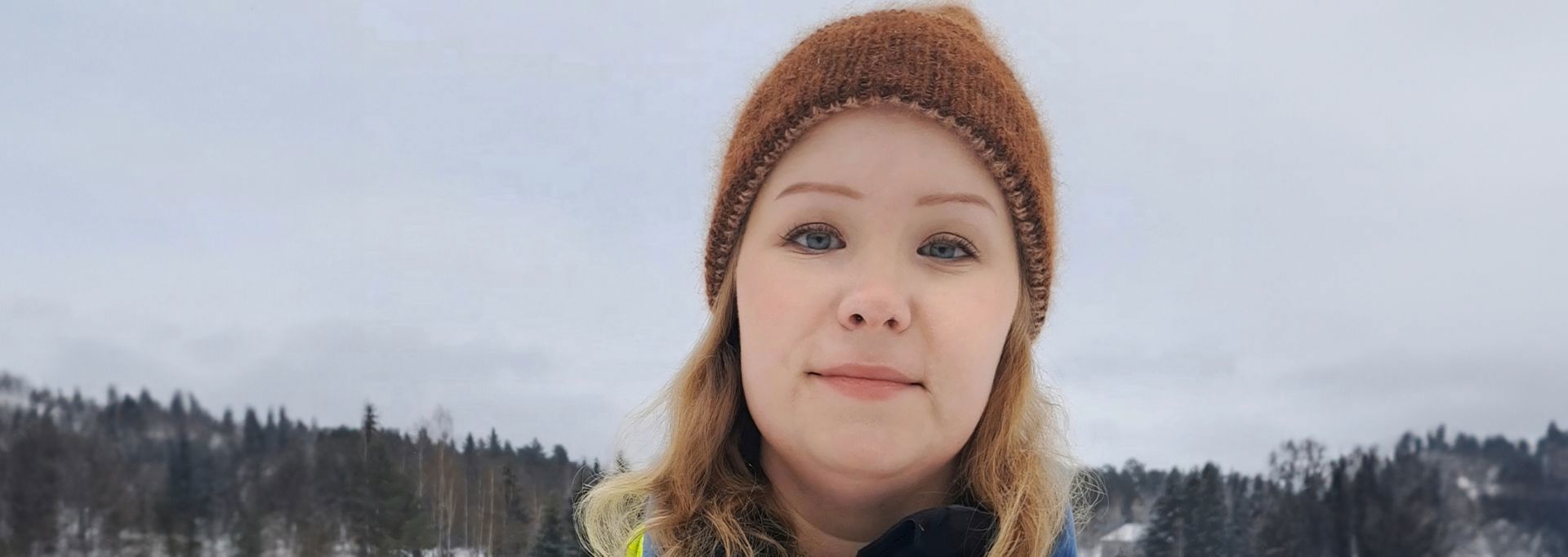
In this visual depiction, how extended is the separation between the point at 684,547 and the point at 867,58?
770 millimetres

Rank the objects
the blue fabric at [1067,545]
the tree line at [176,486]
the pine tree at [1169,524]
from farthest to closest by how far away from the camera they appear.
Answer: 1. the tree line at [176,486]
2. the pine tree at [1169,524]
3. the blue fabric at [1067,545]

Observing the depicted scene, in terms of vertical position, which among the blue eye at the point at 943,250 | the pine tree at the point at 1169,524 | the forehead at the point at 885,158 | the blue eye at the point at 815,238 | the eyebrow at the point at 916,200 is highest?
the forehead at the point at 885,158

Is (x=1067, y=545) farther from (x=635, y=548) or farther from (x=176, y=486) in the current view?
(x=176, y=486)

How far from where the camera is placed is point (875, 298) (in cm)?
126

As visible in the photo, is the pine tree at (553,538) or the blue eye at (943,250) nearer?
the blue eye at (943,250)

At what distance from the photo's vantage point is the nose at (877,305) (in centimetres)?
126

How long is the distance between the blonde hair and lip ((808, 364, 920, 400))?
1.01 feet

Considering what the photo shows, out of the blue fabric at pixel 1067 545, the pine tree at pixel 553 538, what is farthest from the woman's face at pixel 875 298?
the pine tree at pixel 553 538

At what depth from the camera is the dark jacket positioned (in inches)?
53.0

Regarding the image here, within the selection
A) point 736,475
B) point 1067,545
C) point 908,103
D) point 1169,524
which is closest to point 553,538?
point 1169,524

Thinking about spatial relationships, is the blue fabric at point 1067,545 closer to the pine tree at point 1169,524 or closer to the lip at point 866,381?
the lip at point 866,381

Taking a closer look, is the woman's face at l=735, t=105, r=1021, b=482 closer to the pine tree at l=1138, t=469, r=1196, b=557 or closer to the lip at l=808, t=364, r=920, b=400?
the lip at l=808, t=364, r=920, b=400

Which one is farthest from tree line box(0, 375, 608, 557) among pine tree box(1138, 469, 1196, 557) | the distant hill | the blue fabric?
the blue fabric

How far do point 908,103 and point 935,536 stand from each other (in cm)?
58
